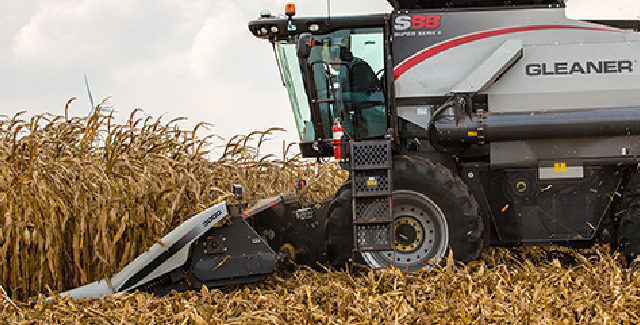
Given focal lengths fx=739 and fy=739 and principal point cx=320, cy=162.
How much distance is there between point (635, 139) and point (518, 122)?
1041mm

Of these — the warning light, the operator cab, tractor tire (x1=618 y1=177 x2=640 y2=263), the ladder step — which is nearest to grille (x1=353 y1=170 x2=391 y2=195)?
the ladder step

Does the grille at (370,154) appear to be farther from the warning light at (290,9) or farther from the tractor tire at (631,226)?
the tractor tire at (631,226)

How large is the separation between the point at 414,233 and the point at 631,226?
1.83 meters

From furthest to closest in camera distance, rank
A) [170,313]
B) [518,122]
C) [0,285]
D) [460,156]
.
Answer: [460,156] → [518,122] → [0,285] → [170,313]

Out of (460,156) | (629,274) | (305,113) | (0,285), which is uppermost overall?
(305,113)

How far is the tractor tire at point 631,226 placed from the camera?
616 cm

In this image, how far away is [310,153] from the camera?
6.95 m

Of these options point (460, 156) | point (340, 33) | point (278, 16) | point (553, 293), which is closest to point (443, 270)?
point (553, 293)

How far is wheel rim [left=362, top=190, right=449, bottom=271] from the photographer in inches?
241

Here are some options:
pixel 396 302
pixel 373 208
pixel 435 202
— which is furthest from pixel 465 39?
pixel 396 302

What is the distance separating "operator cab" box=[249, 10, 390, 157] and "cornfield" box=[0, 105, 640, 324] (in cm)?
115

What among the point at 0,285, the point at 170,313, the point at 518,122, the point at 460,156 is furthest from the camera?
the point at 460,156

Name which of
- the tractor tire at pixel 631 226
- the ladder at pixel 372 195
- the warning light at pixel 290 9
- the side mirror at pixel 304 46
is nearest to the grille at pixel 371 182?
the ladder at pixel 372 195

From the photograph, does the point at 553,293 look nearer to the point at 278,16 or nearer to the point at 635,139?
the point at 635,139
